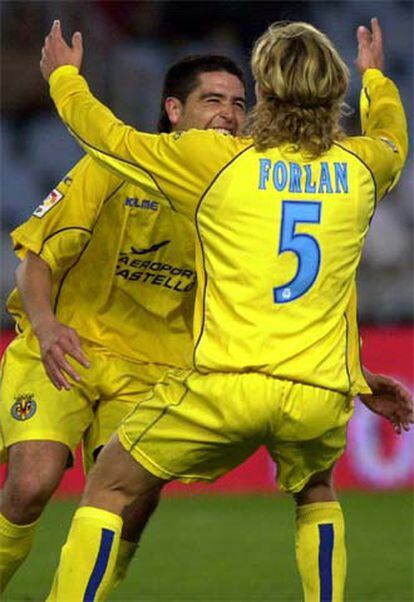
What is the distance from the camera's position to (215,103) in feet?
19.1

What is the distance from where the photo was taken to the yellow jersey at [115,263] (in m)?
5.58

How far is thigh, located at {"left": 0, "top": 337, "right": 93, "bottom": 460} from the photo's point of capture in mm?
5613

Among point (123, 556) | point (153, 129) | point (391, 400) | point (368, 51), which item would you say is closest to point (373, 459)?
point (153, 129)

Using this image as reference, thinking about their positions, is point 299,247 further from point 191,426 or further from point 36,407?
point 36,407

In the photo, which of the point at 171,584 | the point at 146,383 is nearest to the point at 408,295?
the point at 171,584

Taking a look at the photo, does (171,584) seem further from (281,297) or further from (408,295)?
(408,295)

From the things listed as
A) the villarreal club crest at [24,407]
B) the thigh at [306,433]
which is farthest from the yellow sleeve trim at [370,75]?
the villarreal club crest at [24,407]

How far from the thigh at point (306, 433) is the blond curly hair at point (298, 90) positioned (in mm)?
728

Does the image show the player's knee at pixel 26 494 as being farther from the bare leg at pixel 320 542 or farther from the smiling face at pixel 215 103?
the smiling face at pixel 215 103

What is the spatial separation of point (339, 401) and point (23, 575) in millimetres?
3542

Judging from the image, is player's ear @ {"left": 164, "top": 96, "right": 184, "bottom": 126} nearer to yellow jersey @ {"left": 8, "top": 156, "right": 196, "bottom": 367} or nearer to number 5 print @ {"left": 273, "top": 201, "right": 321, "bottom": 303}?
yellow jersey @ {"left": 8, "top": 156, "right": 196, "bottom": 367}

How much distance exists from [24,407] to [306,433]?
132 cm

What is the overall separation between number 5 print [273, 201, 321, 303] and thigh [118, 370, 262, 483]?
296mm

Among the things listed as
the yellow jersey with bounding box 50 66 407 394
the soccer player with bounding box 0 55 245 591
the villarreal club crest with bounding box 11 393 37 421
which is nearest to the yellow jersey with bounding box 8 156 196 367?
the soccer player with bounding box 0 55 245 591
